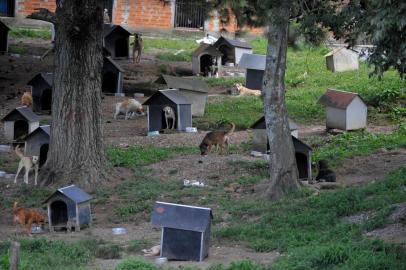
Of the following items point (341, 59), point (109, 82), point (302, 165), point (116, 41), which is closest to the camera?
point (302, 165)

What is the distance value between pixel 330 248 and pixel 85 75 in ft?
23.6

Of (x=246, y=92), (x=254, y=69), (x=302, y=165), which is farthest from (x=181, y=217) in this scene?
(x=254, y=69)

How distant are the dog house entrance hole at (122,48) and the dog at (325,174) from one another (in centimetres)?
1484

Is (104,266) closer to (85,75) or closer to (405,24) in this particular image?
(405,24)

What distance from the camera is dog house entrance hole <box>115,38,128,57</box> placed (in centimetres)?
3088

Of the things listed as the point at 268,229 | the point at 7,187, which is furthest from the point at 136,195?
the point at 268,229

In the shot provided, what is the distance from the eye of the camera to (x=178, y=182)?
16.8 metres

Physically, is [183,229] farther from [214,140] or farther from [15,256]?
[214,140]

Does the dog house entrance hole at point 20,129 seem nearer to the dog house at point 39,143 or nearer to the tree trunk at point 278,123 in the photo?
the dog house at point 39,143

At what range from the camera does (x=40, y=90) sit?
23.7 meters

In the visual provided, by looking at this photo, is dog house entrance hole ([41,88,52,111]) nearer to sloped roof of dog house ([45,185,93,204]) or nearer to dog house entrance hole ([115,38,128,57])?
dog house entrance hole ([115,38,128,57])

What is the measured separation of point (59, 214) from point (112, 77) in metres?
11.6

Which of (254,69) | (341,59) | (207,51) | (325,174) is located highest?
(207,51)

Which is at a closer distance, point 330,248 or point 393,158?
point 330,248
